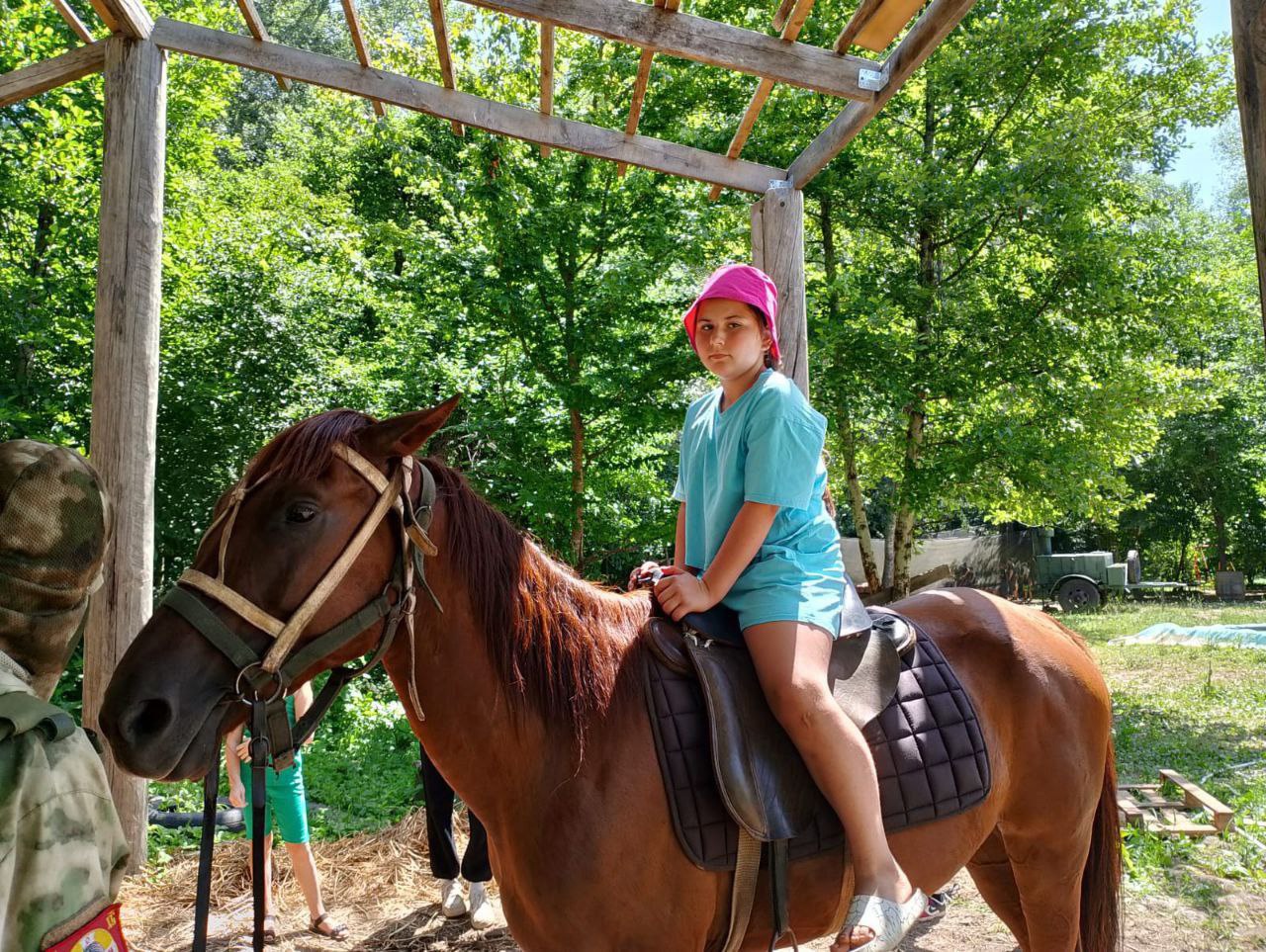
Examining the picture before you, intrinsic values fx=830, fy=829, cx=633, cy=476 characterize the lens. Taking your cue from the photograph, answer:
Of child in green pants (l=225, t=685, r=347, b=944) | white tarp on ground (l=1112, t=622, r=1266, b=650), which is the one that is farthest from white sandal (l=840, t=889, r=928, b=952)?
white tarp on ground (l=1112, t=622, r=1266, b=650)

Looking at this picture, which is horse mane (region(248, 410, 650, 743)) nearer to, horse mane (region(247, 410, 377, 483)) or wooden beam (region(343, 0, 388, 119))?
horse mane (region(247, 410, 377, 483))

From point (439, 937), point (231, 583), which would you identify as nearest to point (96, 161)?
point (439, 937)

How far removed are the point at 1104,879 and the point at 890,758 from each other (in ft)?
4.10

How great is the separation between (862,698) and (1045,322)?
8.78 metres

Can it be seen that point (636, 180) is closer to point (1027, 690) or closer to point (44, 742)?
point (1027, 690)

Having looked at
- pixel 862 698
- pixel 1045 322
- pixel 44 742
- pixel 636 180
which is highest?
pixel 636 180

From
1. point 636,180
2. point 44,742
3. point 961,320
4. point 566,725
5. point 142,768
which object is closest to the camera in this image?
point 44,742

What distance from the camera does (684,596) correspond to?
2066 millimetres

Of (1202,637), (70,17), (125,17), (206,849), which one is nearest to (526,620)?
(206,849)

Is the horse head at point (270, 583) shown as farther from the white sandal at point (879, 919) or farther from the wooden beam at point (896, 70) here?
the wooden beam at point (896, 70)

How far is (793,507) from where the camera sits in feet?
6.87

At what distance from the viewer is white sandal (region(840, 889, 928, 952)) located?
1827 millimetres

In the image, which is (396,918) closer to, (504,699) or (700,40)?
(504,699)

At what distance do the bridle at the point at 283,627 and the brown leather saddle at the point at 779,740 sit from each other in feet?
2.07
